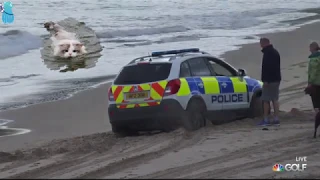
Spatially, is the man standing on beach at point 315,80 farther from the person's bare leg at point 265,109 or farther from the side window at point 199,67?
the side window at point 199,67

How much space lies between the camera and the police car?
11039 millimetres

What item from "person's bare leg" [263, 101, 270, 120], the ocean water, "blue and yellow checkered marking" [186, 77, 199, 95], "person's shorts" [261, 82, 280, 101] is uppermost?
"blue and yellow checkered marking" [186, 77, 199, 95]

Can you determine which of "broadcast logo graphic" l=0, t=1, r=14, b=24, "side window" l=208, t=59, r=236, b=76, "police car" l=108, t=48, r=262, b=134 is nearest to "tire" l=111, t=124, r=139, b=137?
"police car" l=108, t=48, r=262, b=134

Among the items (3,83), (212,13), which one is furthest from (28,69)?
(212,13)

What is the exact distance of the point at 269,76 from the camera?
11672mm

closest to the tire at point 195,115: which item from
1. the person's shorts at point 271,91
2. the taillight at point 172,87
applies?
the taillight at point 172,87

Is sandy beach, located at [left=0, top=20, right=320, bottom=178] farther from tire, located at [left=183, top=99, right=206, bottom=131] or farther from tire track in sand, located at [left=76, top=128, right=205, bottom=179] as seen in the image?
tire, located at [left=183, top=99, right=206, bottom=131]

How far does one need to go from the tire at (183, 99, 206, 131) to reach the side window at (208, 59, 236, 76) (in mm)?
911

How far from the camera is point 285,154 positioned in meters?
9.12

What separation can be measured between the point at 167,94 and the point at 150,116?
42 centimetres

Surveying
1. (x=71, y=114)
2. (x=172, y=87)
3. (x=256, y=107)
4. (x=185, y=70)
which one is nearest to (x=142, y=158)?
(x=172, y=87)

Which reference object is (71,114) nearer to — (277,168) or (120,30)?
(277,168)

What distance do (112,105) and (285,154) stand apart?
128 inches

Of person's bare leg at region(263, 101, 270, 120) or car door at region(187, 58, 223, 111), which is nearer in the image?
car door at region(187, 58, 223, 111)
